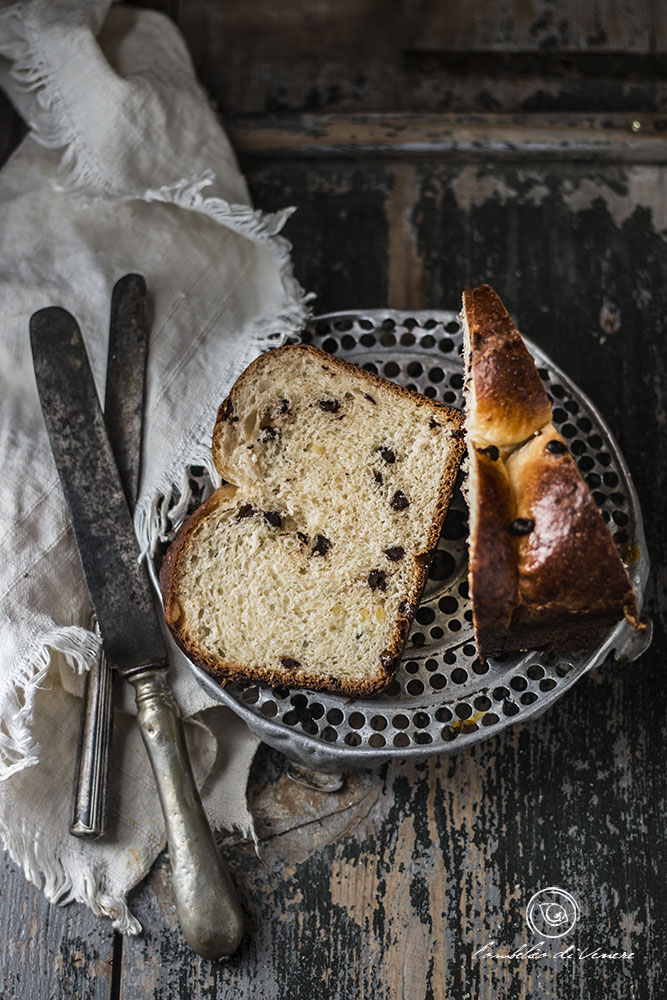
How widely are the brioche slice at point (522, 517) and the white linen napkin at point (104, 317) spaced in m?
0.54

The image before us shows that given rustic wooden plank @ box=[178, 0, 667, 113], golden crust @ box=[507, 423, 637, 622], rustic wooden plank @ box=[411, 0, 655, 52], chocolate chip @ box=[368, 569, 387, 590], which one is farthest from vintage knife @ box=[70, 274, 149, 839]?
rustic wooden plank @ box=[411, 0, 655, 52]

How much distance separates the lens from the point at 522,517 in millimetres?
1506

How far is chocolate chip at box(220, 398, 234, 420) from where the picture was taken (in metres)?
1.75

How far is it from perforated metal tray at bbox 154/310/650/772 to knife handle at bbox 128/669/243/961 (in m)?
0.12

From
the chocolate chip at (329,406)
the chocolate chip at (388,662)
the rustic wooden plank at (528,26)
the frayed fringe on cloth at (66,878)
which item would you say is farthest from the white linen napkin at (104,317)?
the rustic wooden plank at (528,26)

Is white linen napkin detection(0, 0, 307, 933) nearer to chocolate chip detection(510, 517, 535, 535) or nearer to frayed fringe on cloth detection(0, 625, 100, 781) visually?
frayed fringe on cloth detection(0, 625, 100, 781)

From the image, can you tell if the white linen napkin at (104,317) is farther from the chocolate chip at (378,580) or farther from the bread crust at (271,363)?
the chocolate chip at (378,580)

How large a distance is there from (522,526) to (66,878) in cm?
111

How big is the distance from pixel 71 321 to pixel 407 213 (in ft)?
2.72

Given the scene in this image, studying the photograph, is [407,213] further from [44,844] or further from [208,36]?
[44,844]

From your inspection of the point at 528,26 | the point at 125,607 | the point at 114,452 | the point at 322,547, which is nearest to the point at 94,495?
the point at 114,452

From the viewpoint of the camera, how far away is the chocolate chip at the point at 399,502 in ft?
5.61

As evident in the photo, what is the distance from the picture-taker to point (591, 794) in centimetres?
185

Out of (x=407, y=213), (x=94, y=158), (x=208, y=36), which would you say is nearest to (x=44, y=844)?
(x=94, y=158)
